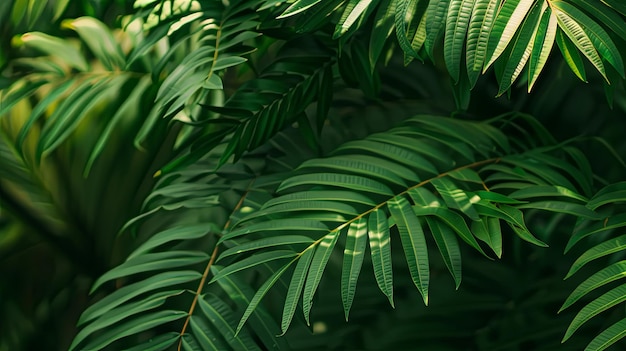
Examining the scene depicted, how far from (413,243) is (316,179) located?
0.13 m

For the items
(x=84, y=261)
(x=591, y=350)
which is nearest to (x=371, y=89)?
(x=591, y=350)

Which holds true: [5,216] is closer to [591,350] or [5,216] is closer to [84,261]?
[84,261]

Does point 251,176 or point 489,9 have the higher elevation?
point 489,9

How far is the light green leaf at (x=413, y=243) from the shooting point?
523 mm

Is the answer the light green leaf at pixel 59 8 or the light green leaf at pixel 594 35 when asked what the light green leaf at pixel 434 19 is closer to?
the light green leaf at pixel 594 35

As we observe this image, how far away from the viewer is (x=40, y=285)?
1043 mm

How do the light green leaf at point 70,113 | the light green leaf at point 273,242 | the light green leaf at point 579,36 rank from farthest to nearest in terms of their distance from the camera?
the light green leaf at point 70,113, the light green leaf at point 273,242, the light green leaf at point 579,36

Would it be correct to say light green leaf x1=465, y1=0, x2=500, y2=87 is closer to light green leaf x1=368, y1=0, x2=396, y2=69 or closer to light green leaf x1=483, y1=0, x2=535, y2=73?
light green leaf x1=483, y1=0, x2=535, y2=73

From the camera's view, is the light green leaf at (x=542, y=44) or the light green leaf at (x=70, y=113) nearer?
the light green leaf at (x=542, y=44)

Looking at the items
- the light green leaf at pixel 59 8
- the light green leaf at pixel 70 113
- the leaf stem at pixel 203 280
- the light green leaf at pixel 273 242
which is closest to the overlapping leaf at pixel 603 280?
the light green leaf at pixel 273 242

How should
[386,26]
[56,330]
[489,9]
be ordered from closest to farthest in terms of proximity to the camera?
[489,9] < [386,26] < [56,330]

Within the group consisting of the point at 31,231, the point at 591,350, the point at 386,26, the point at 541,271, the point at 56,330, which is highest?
the point at 386,26

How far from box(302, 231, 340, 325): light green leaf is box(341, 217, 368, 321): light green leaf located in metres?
0.01

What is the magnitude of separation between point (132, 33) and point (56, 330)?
0.46 metres
